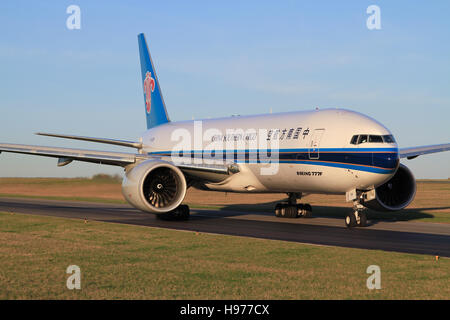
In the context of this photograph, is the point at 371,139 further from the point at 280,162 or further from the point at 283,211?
the point at 283,211

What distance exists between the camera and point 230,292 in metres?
8.20

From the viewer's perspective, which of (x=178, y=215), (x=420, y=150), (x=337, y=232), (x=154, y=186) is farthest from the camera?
(x=420, y=150)

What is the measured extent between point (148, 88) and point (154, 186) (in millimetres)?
12099

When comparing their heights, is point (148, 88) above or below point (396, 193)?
above

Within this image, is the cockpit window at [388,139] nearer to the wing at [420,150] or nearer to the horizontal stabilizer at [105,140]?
the wing at [420,150]

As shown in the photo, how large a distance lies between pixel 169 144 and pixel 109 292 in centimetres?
1955

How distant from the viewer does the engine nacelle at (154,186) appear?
19.7 meters

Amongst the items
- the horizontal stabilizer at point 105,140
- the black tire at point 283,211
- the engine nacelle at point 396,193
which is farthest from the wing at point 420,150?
the horizontal stabilizer at point 105,140

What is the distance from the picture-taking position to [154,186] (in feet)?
68.7

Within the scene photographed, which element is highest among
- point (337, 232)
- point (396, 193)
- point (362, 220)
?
point (396, 193)

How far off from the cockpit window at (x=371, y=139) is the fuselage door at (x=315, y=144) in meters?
1.33

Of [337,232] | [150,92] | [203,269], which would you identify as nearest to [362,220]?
[337,232]
